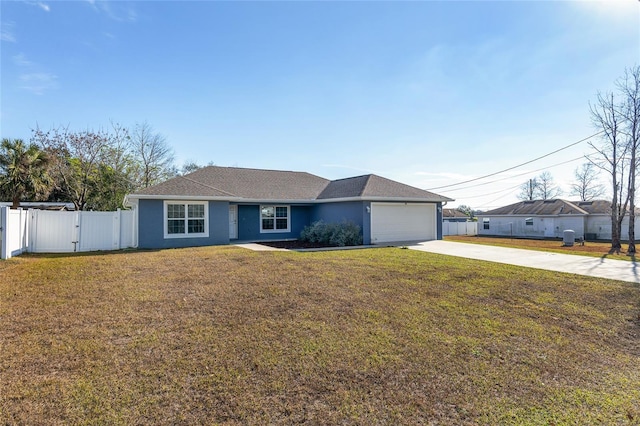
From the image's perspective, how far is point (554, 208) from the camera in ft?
112

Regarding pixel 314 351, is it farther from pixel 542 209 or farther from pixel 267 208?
pixel 542 209

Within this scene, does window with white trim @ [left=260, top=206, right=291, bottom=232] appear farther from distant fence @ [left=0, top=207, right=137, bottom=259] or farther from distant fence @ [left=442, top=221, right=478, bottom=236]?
distant fence @ [left=442, top=221, right=478, bottom=236]

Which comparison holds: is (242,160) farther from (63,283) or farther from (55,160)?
(63,283)

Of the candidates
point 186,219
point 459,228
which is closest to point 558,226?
point 459,228

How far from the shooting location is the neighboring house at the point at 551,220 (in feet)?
105

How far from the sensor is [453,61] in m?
13.3

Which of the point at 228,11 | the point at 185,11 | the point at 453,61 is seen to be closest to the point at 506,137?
the point at 453,61

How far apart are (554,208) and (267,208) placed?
31.4 m

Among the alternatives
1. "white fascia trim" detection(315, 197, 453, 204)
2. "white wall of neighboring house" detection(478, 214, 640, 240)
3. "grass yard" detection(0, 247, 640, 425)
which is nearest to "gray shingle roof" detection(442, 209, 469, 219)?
"white wall of neighboring house" detection(478, 214, 640, 240)

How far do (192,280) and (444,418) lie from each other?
639 cm

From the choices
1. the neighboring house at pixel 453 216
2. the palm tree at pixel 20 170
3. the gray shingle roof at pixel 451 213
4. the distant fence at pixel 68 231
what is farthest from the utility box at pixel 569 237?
the palm tree at pixel 20 170

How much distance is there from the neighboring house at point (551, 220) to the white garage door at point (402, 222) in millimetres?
19971

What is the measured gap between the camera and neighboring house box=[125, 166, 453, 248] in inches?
588

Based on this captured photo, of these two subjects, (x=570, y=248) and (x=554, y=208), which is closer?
(x=570, y=248)
